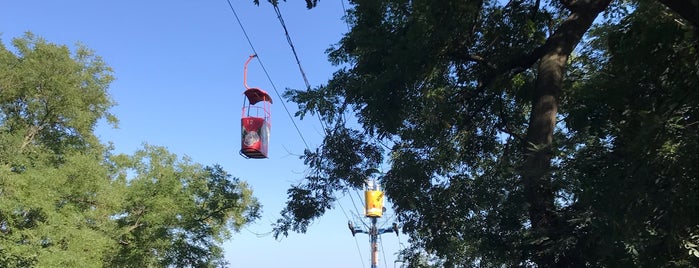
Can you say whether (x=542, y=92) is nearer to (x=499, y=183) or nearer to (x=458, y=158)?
(x=499, y=183)

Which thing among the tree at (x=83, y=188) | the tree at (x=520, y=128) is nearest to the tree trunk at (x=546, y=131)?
the tree at (x=520, y=128)

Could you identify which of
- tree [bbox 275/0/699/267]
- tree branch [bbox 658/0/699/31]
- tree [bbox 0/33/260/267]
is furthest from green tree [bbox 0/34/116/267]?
tree branch [bbox 658/0/699/31]

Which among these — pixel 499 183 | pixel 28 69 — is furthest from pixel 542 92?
pixel 28 69

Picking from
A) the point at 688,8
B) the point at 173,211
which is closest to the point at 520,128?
the point at 688,8

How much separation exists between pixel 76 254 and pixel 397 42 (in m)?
14.6

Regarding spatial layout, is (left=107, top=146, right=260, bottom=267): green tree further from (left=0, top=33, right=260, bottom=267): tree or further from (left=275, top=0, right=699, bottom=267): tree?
(left=275, top=0, right=699, bottom=267): tree

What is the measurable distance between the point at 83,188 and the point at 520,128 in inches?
659

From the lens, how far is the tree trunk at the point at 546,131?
7953 mm

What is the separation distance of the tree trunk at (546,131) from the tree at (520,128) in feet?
0.07

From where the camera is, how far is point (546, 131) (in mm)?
8992

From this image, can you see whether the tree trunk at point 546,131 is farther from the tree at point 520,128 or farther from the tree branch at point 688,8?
the tree branch at point 688,8

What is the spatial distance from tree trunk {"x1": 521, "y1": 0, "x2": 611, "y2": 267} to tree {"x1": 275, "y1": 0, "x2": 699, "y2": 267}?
21 millimetres

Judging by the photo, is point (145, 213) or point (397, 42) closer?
point (397, 42)

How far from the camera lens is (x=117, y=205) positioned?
848 inches
